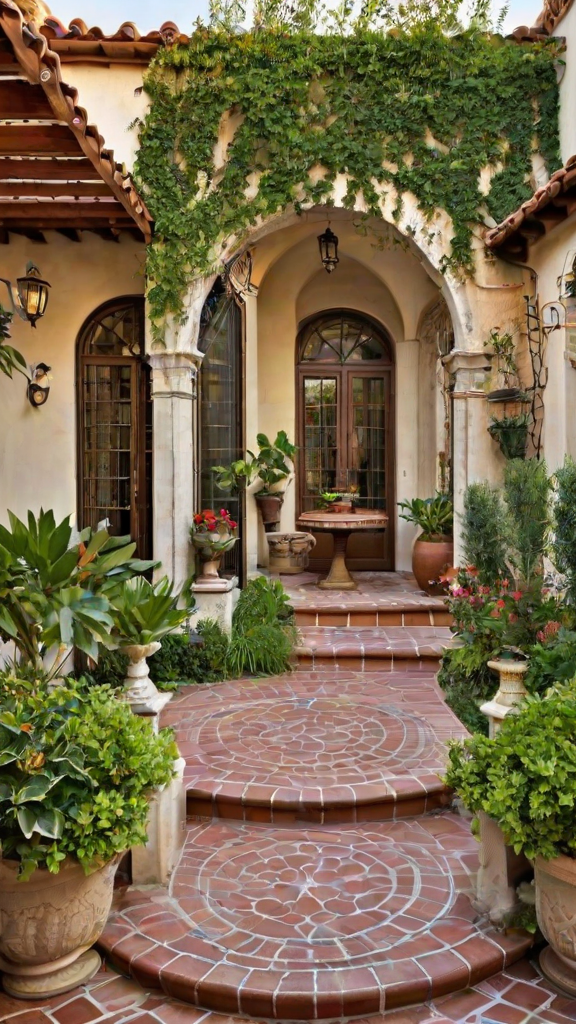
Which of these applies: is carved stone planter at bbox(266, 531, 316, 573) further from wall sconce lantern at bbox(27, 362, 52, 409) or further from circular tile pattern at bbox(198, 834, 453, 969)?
circular tile pattern at bbox(198, 834, 453, 969)

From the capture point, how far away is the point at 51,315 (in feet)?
22.3

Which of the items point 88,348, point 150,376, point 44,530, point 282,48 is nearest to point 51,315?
point 88,348

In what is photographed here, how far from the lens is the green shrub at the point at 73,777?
94.4 inches

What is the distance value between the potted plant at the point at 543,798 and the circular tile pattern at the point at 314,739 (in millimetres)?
1314

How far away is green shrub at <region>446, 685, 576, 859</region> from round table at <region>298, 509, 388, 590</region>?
4.75 meters

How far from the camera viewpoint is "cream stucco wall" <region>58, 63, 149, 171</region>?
20.4 ft

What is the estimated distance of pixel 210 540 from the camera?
6.21m

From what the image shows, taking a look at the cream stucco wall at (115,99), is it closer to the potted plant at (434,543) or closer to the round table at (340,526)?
the round table at (340,526)

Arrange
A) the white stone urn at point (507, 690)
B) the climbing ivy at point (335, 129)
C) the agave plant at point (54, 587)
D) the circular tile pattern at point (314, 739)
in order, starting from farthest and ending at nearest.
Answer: the climbing ivy at point (335, 129), the circular tile pattern at point (314, 739), the agave plant at point (54, 587), the white stone urn at point (507, 690)

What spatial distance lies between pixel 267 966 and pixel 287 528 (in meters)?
6.84

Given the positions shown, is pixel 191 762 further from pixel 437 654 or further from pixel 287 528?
pixel 287 528

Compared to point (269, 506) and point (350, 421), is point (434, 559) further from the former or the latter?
point (350, 421)

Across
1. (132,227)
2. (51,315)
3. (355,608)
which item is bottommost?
(355,608)

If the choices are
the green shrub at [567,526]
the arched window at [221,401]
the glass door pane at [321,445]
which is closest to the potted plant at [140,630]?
the green shrub at [567,526]
